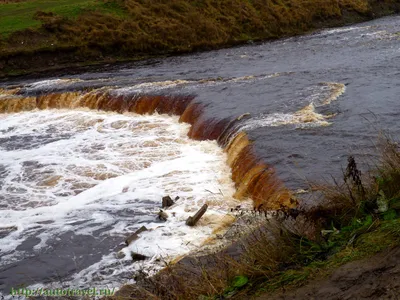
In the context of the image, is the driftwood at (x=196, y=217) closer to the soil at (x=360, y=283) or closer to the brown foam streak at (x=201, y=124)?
the brown foam streak at (x=201, y=124)

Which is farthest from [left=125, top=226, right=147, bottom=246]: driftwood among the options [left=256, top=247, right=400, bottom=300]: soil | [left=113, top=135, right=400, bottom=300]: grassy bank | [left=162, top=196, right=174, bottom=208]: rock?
[left=256, top=247, right=400, bottom=300]: soil

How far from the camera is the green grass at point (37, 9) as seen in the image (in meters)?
33.2

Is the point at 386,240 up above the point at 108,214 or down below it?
above

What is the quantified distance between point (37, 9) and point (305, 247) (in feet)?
114

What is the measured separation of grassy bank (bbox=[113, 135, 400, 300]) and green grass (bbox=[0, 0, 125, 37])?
98.1 feet

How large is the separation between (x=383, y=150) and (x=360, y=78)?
42.6 feet

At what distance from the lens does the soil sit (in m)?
4.43

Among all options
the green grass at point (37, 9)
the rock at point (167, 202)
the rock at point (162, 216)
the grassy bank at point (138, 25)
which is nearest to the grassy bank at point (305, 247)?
the rock at point (162, 216)

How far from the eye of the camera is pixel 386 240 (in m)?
5.06

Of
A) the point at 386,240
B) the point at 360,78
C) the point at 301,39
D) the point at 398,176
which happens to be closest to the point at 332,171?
the point at 398,176

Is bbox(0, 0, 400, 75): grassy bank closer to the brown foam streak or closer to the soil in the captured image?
the brown foam streak

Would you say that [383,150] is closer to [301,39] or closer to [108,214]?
[108,214]

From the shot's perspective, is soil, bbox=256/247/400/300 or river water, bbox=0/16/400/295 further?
river water, bbox=0/16/400/295

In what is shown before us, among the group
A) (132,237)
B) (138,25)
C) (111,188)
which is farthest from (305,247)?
(138,25)
